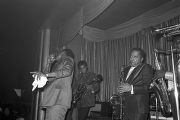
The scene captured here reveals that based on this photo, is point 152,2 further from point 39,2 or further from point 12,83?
point 12,83

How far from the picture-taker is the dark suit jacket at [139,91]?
297 centimetres

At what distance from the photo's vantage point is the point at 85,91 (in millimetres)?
4863

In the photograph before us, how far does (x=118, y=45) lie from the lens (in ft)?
21.4

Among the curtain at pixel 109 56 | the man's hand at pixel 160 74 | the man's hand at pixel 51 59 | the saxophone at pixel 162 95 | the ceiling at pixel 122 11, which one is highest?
the ceiling at pixel 122 11

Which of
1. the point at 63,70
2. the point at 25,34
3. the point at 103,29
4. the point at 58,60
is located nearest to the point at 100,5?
the point at 58,60

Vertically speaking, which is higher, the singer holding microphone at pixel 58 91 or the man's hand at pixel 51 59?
the man's hand at pixel 51 59

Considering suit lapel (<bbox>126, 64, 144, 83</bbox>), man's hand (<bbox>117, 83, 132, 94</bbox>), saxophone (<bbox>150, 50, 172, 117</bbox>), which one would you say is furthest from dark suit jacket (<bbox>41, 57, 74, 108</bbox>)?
saxophone (<bbox>150, 50, 172, 117</bbox>)

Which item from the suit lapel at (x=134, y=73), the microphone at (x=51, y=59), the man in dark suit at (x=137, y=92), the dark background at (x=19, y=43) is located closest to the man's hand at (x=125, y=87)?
the man in dark suit at (x=137, y=92)

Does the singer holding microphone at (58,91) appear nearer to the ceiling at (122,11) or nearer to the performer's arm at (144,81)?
the performer's arm at (144,81)

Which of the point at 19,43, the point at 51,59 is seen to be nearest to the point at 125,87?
the point at 51,59

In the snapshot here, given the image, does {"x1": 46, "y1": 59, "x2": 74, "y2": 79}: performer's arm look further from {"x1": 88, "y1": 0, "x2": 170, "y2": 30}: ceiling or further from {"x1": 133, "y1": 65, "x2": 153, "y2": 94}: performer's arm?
{"x1": 88, "y1": 0, "x2": 170, "y2": 30}: ceiling

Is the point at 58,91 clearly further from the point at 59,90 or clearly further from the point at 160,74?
the point at 160,74

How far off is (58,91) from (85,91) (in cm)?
196

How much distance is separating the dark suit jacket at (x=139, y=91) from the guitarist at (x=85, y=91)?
1601 mm
